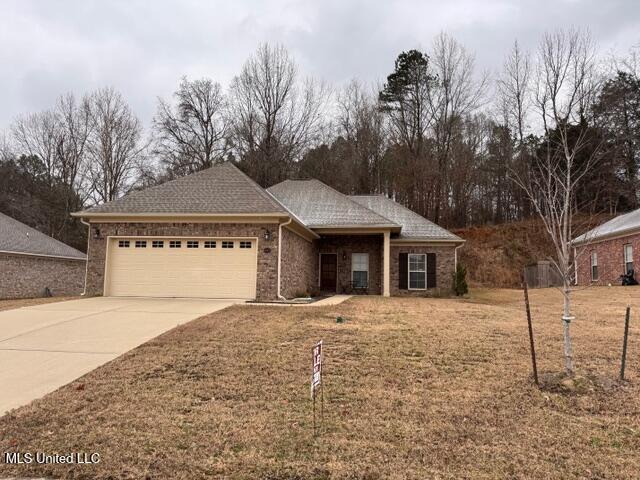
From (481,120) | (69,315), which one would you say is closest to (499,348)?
(69,315)

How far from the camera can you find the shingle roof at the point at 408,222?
1856cm

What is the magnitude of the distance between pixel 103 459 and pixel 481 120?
3444cm

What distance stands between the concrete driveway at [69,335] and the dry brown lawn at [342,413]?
468mm

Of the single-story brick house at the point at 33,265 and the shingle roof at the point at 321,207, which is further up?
the shingle roof at the point at 321,207

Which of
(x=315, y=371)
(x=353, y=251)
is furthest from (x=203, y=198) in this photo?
(x=315, y=371)

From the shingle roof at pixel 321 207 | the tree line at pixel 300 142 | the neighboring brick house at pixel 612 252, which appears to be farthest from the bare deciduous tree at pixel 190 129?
the neighboring brick house at pixel 612 252

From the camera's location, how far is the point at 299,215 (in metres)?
18.8

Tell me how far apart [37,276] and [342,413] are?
75.1 feet

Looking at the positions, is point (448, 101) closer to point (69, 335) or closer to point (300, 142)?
point (300, 142)

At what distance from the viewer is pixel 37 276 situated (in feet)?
73.9

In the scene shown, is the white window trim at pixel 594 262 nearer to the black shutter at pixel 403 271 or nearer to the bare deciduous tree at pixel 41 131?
the black shutter at pixel 403 271

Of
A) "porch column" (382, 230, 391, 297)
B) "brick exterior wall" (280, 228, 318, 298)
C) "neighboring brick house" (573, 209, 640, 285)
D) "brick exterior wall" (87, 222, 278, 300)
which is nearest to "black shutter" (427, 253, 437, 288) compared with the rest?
"porch column" (382, 230, 391, 297)

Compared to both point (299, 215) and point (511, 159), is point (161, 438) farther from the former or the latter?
point (511, 159)

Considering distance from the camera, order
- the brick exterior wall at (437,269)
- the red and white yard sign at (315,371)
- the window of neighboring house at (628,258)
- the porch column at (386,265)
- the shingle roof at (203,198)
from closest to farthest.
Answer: the red and white yard sign at (315,371) < the shingle roof at (203,198) < the porch column at (386,265) < the brick exterior wall at (437,269) < the window of neighboring house at (628,258)
